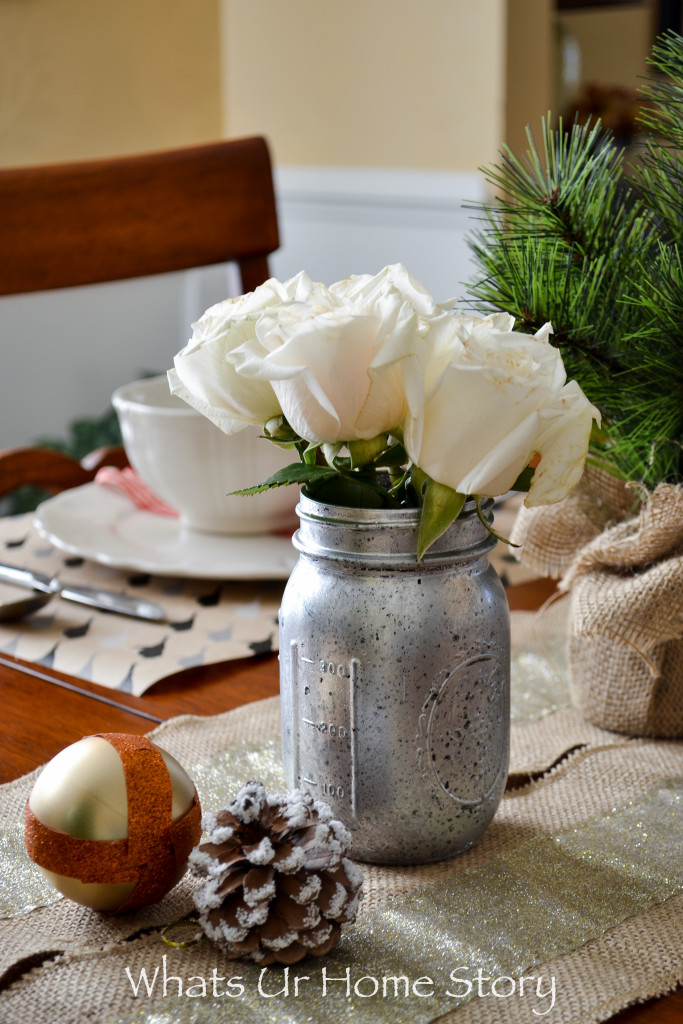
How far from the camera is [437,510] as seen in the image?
0.41 m

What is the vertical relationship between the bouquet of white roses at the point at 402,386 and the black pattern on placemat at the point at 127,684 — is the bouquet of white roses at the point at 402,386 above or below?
above

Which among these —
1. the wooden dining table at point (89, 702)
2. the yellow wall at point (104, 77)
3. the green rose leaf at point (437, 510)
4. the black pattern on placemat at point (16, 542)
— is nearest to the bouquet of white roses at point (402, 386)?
the green rose leaf at point (437, 510)

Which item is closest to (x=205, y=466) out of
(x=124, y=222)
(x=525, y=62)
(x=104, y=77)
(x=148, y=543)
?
(x=148, y=543)

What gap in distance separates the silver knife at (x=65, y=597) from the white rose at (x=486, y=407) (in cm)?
40

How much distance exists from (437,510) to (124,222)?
3.14 feet

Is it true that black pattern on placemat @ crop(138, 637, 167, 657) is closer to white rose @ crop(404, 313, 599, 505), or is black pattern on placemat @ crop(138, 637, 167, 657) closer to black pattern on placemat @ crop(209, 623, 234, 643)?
black pattern on placemat @ crop(209, 623, 234, 643)

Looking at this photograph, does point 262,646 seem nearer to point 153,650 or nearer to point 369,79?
point 153,650

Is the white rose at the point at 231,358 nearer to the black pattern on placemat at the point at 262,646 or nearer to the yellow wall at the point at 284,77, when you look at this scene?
the black pattern on placemat at the point at 262,646

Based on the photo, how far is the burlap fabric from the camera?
1.77 feet

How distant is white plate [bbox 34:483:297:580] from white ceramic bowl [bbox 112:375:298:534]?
20 mm

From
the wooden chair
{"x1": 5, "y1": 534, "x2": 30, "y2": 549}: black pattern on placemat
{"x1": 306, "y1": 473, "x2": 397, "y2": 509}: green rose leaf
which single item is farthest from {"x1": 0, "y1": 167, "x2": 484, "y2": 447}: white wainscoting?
{"x1": 306, "y1": 473, "x2": 397, "y2": 509}: green rose leaf

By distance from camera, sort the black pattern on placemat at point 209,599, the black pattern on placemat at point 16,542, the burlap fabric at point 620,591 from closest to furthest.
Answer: the burlap fabric at point 620,591 → the black pattern on placemat at point 209,599 → the black pattern on placemat at point 16,542

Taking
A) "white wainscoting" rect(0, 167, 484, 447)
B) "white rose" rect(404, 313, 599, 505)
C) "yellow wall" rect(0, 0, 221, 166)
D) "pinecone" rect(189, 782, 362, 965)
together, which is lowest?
"white wainscoting" rect(0, 167, 484, 447)

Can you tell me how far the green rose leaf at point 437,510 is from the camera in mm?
407
